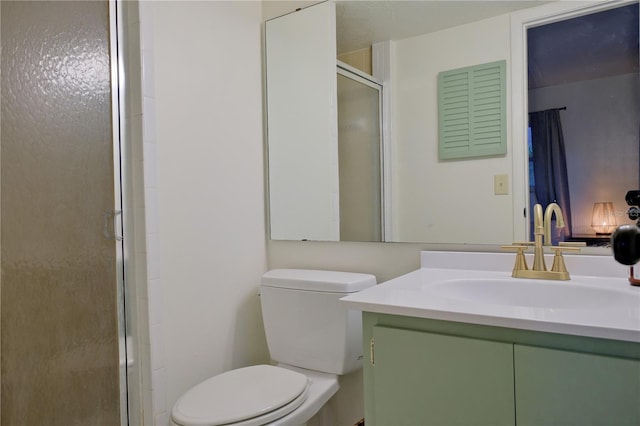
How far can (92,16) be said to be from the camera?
1.36 m

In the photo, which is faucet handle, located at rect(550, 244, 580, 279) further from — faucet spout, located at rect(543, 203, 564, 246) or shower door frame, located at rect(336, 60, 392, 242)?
shower door frame, located at rect(336, 60, 392, 242)

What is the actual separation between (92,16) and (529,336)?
5.17 ft

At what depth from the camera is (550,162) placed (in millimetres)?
1222

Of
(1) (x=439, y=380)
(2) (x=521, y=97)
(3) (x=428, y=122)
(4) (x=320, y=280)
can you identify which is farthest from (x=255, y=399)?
(2) (x=521, y=97)

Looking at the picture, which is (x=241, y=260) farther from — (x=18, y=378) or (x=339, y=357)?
(x=18, y=378)

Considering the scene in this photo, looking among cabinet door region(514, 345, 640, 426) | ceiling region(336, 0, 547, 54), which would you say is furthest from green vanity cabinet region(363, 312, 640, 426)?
ceiling region(336, 0, 547, 54)

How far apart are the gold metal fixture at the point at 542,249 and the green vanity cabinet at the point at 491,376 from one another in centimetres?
42

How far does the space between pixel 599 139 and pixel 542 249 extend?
0.35 m

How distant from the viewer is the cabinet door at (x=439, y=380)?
794 mm

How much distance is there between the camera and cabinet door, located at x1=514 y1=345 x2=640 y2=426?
0.70 m

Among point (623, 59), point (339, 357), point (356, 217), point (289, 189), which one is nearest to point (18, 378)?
point (339, 357)

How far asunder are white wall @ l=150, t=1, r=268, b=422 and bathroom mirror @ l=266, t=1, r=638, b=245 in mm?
334

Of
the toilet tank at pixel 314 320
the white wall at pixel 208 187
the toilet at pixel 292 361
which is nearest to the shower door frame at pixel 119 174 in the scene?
the white wall at pixel 208 187

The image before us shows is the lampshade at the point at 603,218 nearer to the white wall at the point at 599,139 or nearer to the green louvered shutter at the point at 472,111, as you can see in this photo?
the white wall at the point at 599,139
